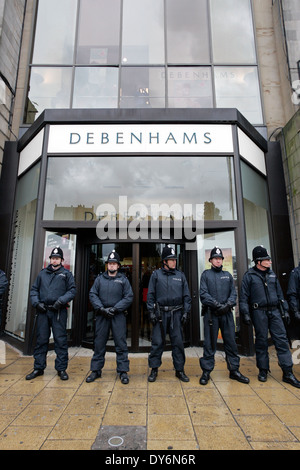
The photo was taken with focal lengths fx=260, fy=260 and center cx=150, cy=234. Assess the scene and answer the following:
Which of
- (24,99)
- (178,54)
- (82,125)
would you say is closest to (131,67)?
(178,54)

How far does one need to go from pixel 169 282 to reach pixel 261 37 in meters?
8.06

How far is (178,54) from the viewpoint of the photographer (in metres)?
7.54

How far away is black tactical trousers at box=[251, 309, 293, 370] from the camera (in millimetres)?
4141

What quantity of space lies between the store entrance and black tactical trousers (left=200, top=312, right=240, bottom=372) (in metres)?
1.79

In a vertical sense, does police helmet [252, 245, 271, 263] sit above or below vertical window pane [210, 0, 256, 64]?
below

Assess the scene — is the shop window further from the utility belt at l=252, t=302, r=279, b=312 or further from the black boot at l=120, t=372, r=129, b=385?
the utility belt at l=252, t=302, r=279, b=312

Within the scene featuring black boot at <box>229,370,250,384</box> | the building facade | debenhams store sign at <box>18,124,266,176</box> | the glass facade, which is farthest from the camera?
the glass facade

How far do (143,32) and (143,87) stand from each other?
1910 millimetres

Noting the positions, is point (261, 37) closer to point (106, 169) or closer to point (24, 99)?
point (106, 169)

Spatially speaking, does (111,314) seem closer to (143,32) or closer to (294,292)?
(294,292)

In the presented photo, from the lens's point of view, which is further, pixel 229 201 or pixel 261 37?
pixel 261 37

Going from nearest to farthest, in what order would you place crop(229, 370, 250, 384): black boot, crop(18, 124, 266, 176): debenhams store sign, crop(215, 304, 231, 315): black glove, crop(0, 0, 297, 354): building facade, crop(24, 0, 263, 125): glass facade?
crop(229, 370, 250, 384): black boot, crop(215, 304, 231, 315): black glove, crop(0, 0, 297, 354): building facade, crop(18, 124, 266, 176): debenhams store sign, crop(24, 0, 263, 125): glass facade

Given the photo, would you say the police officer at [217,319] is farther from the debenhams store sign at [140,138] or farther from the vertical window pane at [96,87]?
the vertical window pane at [96,87]

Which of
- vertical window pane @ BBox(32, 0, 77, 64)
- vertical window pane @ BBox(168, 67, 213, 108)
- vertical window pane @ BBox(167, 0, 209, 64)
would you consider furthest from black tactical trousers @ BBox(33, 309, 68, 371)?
vertical window pane @ BBox(167, 0, 209, 64)
